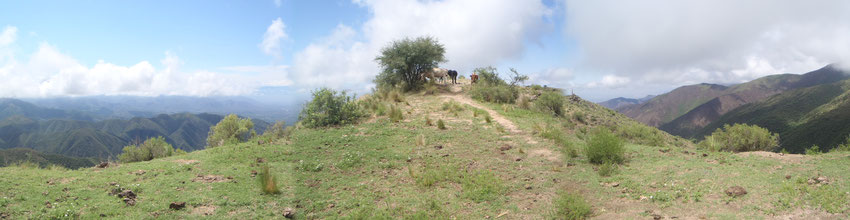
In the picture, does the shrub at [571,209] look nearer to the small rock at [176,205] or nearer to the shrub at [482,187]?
the shrub at [482,187]

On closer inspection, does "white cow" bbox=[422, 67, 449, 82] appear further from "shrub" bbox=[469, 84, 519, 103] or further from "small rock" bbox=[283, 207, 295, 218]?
"small rock" bbox=[283, 207, 295, 218]

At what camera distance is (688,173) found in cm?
771

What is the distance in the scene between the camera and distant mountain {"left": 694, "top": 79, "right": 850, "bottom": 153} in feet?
291

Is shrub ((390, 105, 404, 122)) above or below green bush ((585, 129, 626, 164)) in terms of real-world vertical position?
above

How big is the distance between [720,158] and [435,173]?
7312 mm

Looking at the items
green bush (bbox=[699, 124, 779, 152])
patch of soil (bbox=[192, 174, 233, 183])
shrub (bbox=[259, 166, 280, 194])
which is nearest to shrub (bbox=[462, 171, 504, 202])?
shrub (bbox=[259, 166, 280, 194])

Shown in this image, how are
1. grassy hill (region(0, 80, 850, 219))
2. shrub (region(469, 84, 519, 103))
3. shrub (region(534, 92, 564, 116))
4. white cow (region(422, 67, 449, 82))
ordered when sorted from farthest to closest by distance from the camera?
white cow (region(422, 67, 449, 82)) → shrub (region(469, 84, 519, 103)) → shrub (region(534, 92, 564, 116)) → grassy hill (region(0, 80, 850, 219))

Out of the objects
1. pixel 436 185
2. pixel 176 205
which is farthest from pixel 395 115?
pixel 176 205

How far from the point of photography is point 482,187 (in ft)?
25.8

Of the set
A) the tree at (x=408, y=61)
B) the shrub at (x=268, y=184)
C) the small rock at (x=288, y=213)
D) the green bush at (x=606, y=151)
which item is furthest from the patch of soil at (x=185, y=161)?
the tree at (x=408, y=61)

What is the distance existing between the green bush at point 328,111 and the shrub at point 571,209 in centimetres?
1098

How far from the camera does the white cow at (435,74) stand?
27322 mm

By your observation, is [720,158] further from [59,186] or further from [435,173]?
[59,186]

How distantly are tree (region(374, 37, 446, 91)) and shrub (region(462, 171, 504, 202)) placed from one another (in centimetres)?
1710
